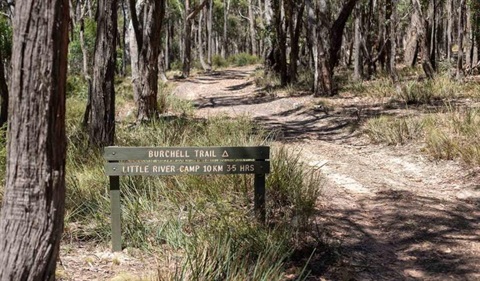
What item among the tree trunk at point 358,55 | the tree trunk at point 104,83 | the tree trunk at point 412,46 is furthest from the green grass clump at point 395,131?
the tree trunk at point 412,46

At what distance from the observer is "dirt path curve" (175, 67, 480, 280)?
4.71 m

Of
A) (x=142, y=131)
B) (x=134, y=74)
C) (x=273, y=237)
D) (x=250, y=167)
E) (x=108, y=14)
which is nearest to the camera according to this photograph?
(x=273, y=237)

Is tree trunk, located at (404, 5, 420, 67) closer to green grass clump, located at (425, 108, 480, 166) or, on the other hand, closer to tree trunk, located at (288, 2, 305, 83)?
tree trunk, located at (288, 2, 305, 83)

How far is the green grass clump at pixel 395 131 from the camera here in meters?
9.18

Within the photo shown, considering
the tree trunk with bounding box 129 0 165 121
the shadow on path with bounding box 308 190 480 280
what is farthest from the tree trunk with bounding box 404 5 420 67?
the shadow on path with bounding box 308 190 480 280

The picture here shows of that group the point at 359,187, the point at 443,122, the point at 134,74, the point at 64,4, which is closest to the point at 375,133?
the point at 443,122

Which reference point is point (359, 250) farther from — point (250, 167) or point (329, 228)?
point (250, 167)

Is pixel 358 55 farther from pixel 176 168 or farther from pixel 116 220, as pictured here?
pixel 116 220

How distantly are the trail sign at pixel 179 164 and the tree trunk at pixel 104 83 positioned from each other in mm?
3027

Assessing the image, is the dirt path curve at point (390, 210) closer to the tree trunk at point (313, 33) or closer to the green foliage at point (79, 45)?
the tree trunk at point (313, 33)

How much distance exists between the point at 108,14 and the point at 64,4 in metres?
5.46

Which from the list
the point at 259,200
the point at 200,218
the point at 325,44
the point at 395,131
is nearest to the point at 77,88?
the point at 325,44

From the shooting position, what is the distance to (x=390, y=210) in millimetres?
6086

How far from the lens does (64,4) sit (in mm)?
2641
